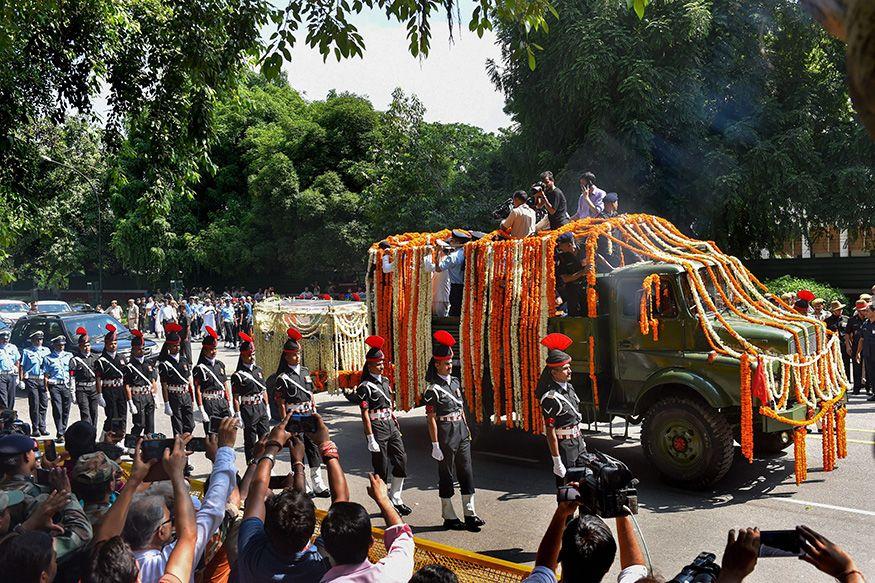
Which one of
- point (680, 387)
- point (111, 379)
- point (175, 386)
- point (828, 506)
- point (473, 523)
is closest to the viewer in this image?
point (473, 523)

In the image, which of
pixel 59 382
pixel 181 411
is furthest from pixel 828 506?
pixel 59 382

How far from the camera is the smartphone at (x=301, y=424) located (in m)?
4.82

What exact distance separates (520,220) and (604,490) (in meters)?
7.35

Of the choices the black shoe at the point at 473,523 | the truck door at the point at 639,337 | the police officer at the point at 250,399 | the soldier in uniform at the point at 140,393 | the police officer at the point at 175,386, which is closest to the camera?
the black shoe at the point at 473,523

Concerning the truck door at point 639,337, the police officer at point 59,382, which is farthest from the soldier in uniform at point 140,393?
the truck door at point 639,337

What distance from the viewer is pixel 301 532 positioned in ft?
12.1

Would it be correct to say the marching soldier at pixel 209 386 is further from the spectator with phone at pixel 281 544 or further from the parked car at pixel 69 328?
the spectator with phone at pixel 281 544

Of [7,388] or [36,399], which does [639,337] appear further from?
[7,388]

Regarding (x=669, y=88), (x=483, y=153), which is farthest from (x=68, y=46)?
(x=483, y=153)

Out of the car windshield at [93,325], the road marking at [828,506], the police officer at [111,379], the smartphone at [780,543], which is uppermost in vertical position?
the car windshield at [93,325]

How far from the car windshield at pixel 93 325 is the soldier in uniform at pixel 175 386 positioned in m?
7.34

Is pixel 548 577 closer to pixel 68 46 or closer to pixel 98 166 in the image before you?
pixel 68 46

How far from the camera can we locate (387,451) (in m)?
8.87

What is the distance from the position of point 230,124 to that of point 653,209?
2377cm
